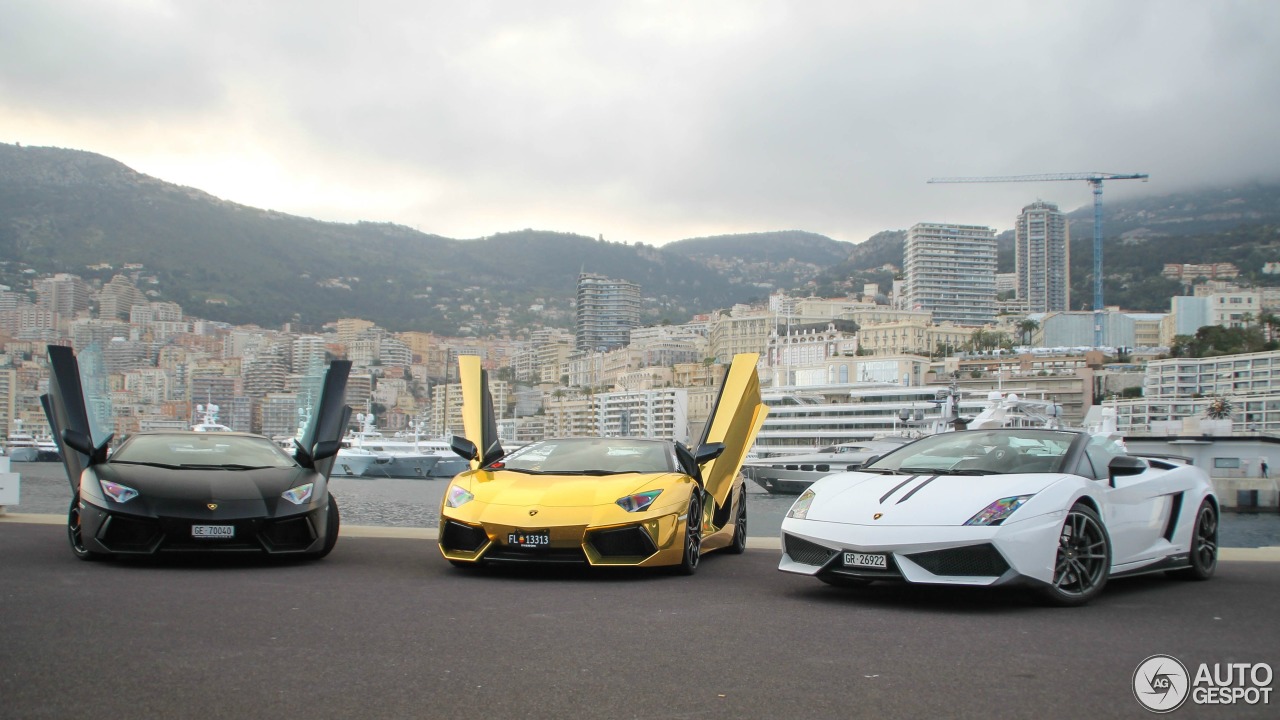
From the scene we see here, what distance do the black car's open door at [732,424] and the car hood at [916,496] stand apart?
274cm

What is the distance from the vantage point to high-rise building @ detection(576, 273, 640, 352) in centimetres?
18175

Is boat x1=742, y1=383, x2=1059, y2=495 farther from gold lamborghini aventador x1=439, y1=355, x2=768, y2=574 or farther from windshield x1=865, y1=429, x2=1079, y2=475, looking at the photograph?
windshield x1=865, y1=429, x2=1079, y2=475

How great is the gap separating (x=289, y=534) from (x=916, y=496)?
4.82m

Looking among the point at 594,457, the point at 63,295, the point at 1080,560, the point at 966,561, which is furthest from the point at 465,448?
the point at 63,295

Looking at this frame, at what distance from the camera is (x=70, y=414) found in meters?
8.98

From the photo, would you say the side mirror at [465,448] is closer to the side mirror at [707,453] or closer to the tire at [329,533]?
the tire at [329,533]

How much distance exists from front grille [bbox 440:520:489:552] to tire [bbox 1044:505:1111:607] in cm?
394

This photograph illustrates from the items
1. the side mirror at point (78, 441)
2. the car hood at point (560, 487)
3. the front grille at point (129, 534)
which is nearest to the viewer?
the front grille at point (129, 534)

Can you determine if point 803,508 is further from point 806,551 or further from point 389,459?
point 389,459

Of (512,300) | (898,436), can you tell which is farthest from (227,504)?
(512,300)

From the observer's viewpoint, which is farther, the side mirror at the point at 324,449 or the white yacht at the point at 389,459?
the white yacht at the point at 389,459

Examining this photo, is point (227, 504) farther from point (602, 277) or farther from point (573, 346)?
point (602, 277)

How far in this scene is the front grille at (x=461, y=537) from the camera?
314 inches

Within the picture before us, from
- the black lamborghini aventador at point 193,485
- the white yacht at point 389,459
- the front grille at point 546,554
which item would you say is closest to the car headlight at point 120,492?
the black lamborghini aventador at point 193,485
